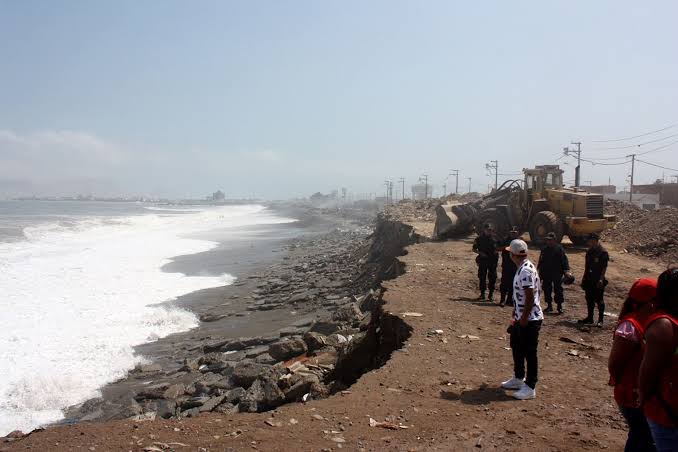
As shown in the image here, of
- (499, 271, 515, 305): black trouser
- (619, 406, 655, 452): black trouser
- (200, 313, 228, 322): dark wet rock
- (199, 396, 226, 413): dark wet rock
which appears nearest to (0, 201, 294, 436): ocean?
(200, 313, 228, 322): dark wet rock

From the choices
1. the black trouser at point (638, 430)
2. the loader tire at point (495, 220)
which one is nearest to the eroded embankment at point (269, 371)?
the black trouser at point (638, 430)

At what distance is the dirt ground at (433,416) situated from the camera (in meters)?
4.15

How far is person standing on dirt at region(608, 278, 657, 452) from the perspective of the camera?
270 centimetres

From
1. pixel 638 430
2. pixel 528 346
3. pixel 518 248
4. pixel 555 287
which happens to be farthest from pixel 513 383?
pixel 555 287

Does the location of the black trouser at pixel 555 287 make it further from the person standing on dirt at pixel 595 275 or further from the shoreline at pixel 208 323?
the shoreline at pixel 208 323

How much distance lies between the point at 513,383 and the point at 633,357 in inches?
100

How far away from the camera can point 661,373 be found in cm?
241

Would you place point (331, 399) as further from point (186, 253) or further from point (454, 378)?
point (186, 253)

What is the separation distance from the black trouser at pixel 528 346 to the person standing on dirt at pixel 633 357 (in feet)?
6.40

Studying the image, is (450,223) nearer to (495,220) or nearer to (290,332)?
(495,220)

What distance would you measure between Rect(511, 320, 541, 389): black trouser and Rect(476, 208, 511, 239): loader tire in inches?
489

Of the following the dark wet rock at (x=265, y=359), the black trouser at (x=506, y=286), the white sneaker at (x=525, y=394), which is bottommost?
the dark wet rock at (x=265, y=359)

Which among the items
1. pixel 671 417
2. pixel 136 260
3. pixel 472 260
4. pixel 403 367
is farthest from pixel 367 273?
pixel 671 417

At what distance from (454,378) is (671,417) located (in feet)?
10.7
